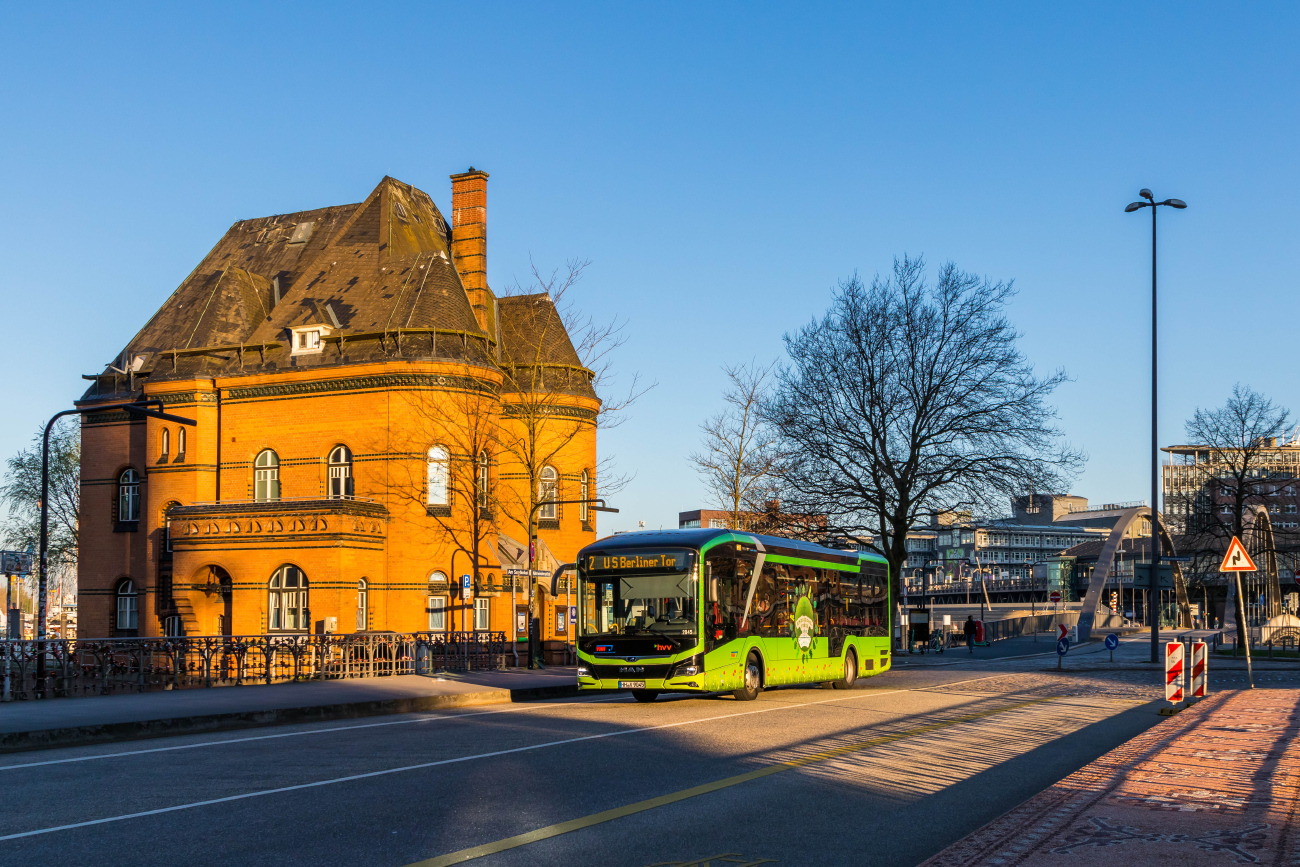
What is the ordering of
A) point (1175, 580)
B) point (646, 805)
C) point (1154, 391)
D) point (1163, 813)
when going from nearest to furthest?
point (1163, 813) → point (646, 805) → point (1154, 391) → point (1175, 580)

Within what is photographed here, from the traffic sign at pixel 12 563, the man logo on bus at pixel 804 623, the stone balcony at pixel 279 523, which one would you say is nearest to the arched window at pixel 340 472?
the stone balcony at pixel 279 523

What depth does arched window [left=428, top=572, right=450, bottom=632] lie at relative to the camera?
40.1 metres

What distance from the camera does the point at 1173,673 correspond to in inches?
693

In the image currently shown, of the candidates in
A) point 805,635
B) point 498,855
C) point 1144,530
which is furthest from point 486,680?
point 1144,530

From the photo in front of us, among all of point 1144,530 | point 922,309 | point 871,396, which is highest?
point 922,309

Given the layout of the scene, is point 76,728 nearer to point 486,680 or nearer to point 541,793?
point 541,793

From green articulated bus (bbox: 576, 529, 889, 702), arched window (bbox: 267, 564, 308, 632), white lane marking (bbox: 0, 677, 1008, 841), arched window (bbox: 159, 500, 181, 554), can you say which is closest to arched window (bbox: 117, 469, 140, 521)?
arched window (bbox: 159, 500, 181, 554)

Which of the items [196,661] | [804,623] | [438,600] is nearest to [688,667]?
[804,623]

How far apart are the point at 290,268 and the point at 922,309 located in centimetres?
2400

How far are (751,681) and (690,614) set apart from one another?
219 centimetres

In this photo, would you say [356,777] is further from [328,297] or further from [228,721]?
[328,297]

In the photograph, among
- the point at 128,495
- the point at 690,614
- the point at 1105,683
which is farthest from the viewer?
the point at 128,495

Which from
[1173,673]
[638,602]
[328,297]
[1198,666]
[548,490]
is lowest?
[1198,666]

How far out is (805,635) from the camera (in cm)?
2358
